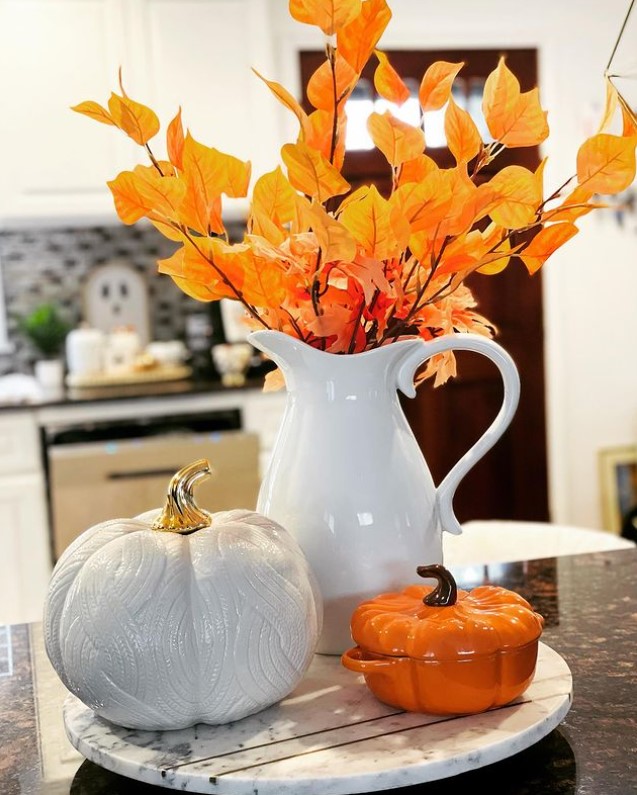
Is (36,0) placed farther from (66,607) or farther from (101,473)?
(66,607)

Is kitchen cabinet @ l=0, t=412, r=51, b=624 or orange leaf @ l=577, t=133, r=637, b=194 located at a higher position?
orange leaf @ l=577, t=133, r=637, b=194

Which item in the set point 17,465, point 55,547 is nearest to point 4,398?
point 17,465

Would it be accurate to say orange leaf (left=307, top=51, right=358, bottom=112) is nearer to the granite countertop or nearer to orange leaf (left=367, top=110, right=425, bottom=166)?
orange leaf (left=367, top=110, right=425, bottom=166)

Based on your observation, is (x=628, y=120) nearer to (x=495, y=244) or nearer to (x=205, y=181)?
(x=495, y=244)

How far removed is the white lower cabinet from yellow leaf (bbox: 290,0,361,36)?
2.52 m

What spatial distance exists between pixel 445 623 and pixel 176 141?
1.40 feet

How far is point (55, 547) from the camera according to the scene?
3.09 meters

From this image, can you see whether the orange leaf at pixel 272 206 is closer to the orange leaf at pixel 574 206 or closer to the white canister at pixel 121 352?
the orange leaf at pixel 574 206

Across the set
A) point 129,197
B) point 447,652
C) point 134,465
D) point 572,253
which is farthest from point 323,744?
point 572,253

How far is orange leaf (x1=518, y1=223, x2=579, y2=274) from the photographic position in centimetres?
84

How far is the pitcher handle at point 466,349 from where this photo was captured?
2.77 ft

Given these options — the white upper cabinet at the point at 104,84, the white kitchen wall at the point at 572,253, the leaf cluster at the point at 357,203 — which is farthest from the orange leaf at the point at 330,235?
the white kitchen wall at the point at 572,253

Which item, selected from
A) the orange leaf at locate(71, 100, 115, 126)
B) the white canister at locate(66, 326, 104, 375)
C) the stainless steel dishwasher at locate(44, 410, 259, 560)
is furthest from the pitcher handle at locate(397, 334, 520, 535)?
the white canister at locate(66, 326, 104, 375)

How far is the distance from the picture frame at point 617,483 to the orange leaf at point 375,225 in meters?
3.51
